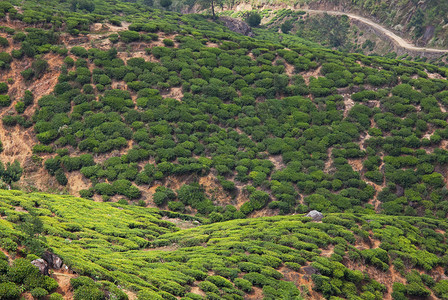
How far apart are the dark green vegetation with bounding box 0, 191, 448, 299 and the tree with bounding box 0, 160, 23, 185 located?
7495mm

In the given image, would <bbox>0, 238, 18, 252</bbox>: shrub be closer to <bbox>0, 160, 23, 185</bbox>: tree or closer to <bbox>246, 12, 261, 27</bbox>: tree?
<bbox>0, 160, 23, 185</bbox>: tree

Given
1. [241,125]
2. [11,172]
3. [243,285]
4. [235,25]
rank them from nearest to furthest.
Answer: [243,285] → [11,172] → [241,125] → [235,25]

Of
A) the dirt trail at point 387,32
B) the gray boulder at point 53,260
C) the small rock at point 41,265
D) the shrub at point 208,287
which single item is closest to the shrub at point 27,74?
the gray boulder at point 53,260

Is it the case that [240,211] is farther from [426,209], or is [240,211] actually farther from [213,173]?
[426,209]

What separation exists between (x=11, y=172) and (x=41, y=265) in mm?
28753

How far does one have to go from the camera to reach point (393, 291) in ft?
101

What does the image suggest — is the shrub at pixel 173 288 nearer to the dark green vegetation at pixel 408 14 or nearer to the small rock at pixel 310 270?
the small rock at pixel 310 270

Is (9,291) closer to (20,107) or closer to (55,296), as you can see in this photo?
(55,296)

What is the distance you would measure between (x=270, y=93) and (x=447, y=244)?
30443 mm

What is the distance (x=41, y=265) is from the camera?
19.7 meters

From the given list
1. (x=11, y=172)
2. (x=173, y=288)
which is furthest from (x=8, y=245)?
(x=11, y=172)

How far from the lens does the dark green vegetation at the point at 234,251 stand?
79.7 feet

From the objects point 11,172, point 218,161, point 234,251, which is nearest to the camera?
point 234,251

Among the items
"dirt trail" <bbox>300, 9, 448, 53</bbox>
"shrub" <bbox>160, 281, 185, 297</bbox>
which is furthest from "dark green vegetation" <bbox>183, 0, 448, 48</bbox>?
"shrub" <bbox>160, 281, 185, 297</bbox>
